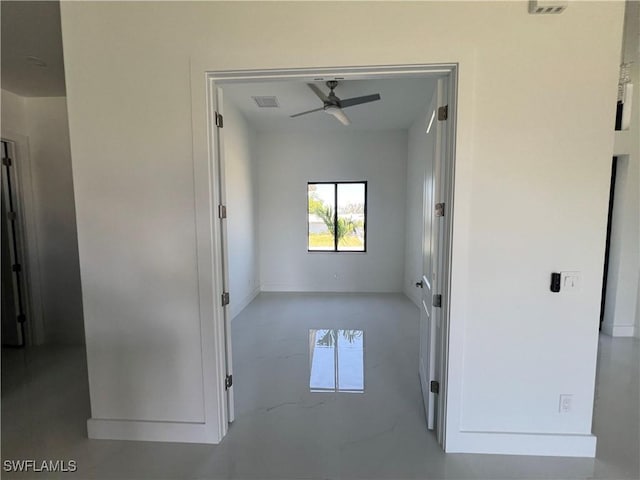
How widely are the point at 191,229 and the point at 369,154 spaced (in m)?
4.27

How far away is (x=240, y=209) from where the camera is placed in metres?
4.56

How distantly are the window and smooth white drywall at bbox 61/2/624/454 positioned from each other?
12.7ft

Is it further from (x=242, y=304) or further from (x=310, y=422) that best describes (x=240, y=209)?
(x=310, y=422)

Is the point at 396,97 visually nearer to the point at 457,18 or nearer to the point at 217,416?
the point at 457,18

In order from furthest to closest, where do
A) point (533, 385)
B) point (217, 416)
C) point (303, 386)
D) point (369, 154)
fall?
point (369, 154), point (303, 386), point (217, 416), point (533, 385)

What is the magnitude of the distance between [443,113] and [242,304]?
3968 mm

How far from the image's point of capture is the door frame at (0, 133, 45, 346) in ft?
10.1

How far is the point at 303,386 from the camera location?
253 cm

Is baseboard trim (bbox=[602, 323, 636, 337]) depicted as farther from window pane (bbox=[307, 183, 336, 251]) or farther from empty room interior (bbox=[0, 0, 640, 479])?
window pane (bbox=[307, 183, 336, 251])

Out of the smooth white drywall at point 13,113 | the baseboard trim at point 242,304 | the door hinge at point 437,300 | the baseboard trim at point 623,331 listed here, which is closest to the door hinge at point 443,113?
the door hinge at point 437,300

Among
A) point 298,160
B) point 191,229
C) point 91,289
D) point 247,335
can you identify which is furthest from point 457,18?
point 298,160

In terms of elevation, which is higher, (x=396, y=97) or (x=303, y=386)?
(x=396, y=97)

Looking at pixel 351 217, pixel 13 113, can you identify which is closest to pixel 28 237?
pixel 13 113

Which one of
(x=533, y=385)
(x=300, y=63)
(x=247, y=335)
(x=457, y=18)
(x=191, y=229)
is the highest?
(x=457, y=18)
